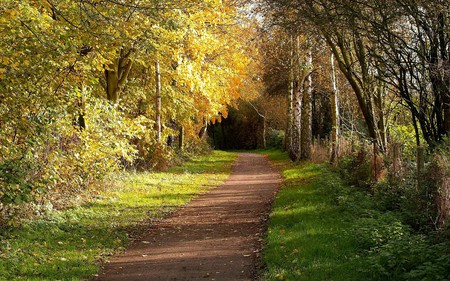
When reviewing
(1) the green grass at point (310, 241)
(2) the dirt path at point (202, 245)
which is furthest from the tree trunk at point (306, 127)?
(1) the green grass at point (310, 241)

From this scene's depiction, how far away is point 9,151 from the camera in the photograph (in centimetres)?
971

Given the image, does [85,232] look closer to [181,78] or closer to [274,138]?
[181,78]

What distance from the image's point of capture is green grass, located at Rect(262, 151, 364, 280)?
22.7 ft

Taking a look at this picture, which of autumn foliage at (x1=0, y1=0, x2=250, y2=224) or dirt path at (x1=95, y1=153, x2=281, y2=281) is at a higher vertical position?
autumn foliage at (x1=0, y1=0, x2=250, y2=224)

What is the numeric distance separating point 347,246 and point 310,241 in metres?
0.75

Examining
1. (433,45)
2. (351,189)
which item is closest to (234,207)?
(351,189)

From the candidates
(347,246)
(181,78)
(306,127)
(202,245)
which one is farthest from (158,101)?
(347,246)

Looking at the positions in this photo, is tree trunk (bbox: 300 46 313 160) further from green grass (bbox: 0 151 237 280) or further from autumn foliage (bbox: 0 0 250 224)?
green grass (bbox: 0 151 237 280)

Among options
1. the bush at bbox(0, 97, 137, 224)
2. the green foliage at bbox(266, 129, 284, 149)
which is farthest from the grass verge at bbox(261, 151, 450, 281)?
the green foliage at bbox(266, 129, 284, 149)

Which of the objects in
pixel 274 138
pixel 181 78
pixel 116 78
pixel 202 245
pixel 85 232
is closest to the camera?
pixel 202 245

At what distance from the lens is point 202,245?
9.50 metres

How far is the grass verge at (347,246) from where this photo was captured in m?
6.27

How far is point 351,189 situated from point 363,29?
4.39 m

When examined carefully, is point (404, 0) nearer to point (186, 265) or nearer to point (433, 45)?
point (433, 45)
